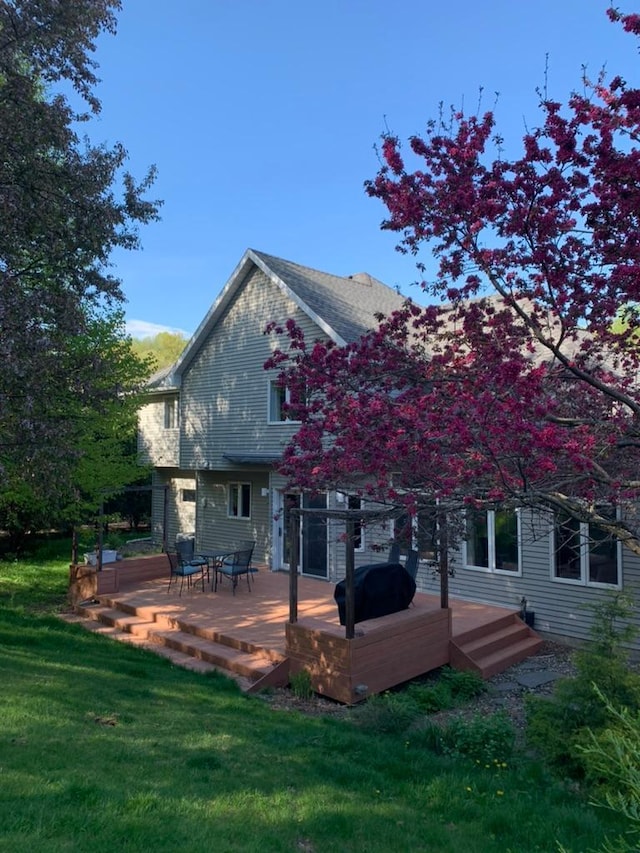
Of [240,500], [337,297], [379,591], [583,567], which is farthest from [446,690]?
[337,297]

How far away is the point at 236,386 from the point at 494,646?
9.36 m

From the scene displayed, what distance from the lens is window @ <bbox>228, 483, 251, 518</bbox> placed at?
52.4 ft

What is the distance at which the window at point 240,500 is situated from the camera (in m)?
16.0

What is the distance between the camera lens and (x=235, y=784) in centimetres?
425

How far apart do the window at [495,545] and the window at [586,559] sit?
757 mm

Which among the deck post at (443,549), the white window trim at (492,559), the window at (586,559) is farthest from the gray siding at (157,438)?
the window at (586,559)

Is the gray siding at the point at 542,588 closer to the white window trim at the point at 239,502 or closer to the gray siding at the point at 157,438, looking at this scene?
the white window trim at the point at 239,502

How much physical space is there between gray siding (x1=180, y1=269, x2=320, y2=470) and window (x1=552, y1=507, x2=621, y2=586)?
21.5 feet

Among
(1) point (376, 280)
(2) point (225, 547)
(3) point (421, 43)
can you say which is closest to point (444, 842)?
(3) point (421, 43)

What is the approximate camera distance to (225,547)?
54.2ft

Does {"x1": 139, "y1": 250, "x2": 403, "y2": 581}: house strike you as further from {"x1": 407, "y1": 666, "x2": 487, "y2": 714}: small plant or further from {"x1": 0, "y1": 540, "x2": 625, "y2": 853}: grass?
{"x1": 0, "y1": 540, "x2": 625, "y2": 853}: grass

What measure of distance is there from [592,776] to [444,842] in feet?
5.73

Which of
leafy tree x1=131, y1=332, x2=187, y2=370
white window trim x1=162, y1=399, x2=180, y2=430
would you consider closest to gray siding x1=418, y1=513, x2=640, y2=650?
white window trim x1=162, y1=399, x2=180, y2=430

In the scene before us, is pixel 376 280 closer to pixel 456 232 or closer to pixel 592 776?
pixel 456 232
